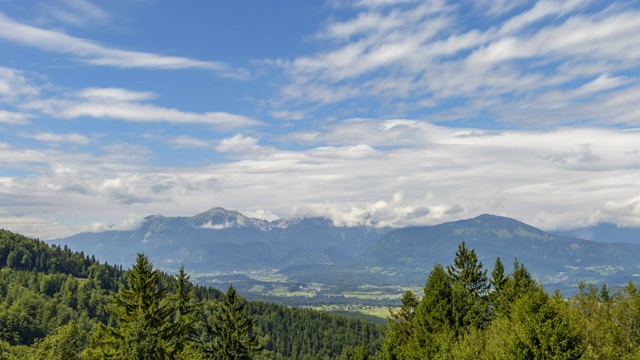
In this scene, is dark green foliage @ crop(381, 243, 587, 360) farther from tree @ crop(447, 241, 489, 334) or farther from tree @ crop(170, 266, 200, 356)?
tree @ crop(170, 266, 200, 356)

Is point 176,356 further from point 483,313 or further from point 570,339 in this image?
point 483,313

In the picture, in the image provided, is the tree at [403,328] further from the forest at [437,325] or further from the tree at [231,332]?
the tree at [231,332]

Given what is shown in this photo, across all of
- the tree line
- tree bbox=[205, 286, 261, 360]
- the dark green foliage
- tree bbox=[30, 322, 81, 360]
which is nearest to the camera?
the dark green foliage

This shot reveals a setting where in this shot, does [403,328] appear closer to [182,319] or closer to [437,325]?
[437,325]

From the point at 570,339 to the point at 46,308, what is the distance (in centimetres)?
21264

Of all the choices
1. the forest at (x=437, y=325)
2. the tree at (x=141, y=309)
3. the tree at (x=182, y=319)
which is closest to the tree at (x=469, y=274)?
the forest at (x=437, y=325)

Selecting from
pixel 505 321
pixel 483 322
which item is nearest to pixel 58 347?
pixel 505 321

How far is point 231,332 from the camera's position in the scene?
46438 millimetres

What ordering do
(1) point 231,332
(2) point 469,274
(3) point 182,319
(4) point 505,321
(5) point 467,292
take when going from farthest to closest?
(2) point 469,274 < (5) point 467,292 < (1) point 231,332 < (4) point 505,321 < (3) point 182,319

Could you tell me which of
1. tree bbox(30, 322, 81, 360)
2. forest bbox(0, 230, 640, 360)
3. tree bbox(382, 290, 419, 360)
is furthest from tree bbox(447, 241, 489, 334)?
tree bbox(30, 322, 81, 360)

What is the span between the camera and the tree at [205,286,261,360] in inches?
1805

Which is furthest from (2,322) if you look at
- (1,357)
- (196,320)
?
(196,320)

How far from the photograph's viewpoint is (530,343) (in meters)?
31.5

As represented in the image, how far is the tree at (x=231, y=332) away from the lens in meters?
45.8
